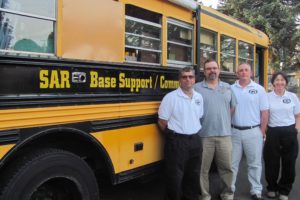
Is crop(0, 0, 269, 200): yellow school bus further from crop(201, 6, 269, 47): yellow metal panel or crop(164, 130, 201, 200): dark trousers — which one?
crop(201, 6, 269, 47): yellow metal panel

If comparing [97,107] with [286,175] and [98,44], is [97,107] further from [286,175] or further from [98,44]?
[286,175]

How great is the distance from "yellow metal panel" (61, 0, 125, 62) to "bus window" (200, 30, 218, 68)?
169 centimetres

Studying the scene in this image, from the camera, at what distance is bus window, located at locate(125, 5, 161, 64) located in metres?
3.91

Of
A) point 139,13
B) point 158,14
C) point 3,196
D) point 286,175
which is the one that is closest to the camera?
point 3,196

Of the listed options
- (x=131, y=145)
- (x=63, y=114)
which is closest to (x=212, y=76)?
(x=131, y=145)

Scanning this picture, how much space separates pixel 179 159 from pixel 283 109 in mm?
1712

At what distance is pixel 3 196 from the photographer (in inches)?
110

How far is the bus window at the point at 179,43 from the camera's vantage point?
4.54m

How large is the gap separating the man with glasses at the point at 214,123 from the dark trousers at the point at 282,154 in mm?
778

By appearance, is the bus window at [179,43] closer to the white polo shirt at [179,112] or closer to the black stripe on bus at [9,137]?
the white polo shirt at [179,112]

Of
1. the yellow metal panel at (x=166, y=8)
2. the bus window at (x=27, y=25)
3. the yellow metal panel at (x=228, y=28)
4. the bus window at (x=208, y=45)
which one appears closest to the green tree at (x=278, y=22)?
the yellow metal panel at (x=228, y=28)

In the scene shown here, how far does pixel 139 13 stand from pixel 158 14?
1.14ft

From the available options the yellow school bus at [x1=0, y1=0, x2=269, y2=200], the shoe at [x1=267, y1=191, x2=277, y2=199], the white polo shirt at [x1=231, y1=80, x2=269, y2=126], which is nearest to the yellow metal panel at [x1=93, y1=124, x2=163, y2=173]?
the yellow school bus at [x1=0, y1=0, x2=269, y2=200]

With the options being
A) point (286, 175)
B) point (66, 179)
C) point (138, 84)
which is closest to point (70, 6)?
point (138, 84)
